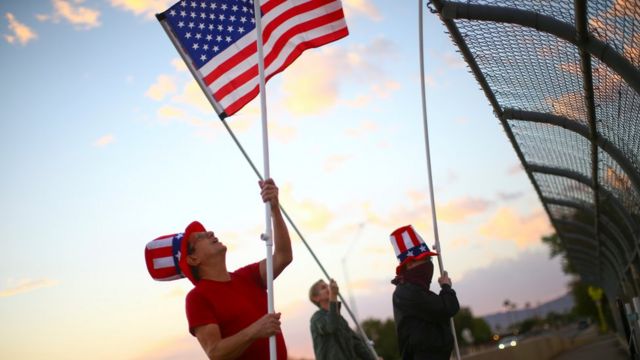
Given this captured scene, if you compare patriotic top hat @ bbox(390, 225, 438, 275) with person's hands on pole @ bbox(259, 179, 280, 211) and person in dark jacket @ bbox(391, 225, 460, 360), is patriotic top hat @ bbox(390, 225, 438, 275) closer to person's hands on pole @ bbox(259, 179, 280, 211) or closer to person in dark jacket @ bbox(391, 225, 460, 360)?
person in dark jacket @ bbox(391, 225, 460, 360)

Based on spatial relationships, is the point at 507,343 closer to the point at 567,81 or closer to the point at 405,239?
the point at 405,239

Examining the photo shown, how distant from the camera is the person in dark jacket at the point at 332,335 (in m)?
7.13

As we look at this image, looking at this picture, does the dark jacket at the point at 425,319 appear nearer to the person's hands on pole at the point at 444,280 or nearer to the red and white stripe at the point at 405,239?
the person's hands on pole at the point at 444,280

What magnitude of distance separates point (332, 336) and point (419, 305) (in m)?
2.36

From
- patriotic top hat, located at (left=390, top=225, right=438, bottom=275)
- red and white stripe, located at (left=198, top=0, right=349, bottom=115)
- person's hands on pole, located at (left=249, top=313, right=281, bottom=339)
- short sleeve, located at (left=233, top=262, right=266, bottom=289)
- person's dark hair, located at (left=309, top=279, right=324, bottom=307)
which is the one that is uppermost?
red and white stripe, located at (left=198, top=0, right=349, bottom=115)

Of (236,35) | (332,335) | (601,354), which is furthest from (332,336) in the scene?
(601,354)

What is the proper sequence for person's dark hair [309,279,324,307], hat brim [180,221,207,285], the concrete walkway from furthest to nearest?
1. the concrete walkway
2. person's dark hair [309,279,324,307]
3. hat brim [180,221,207,285]

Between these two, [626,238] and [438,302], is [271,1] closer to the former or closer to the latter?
[438,302]

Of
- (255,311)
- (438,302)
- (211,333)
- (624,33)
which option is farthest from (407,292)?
(624,33)

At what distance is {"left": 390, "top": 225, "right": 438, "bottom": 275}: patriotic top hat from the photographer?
211 inches

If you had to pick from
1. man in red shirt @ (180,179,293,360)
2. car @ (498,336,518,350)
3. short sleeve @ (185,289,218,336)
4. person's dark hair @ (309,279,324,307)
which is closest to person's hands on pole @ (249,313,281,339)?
man in red shirt @ (180,179,293,360)

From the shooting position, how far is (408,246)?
540 centimetres

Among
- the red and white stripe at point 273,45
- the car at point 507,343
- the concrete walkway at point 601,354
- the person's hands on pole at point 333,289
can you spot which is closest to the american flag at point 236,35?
the red and white stripe at point 273,45

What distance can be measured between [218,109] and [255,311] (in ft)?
6.41
